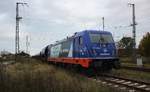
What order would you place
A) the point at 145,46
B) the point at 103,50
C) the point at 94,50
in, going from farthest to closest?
1. the point at 145,46
2. the point at 103,50
3. the point at 94,50

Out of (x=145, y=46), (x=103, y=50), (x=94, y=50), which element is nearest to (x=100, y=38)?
(x=103, y=50)

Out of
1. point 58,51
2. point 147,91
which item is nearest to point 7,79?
point 147,91

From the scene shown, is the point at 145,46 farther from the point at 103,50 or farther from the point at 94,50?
the point at 94,50

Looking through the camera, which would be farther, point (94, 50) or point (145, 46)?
→ point (145, 46)

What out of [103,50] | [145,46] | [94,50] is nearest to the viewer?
[94,50]

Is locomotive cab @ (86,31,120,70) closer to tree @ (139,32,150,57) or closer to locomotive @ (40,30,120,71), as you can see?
locomotive @ (40,30,120,71)

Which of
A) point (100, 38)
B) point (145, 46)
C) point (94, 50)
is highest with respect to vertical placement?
point (145, 46)

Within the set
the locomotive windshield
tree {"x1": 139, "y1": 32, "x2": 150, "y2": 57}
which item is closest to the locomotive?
the locomotive windshield

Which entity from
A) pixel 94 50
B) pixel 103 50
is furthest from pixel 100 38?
pixel 94 50

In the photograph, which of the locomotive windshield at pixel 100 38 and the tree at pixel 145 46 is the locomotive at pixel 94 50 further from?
the tree at pixel 145 46

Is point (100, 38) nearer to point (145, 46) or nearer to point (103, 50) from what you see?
point (103, 50)

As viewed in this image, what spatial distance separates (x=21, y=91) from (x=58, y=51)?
20.9 meters

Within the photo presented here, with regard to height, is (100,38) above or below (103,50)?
above

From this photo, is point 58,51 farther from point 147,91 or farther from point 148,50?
point 148,50
